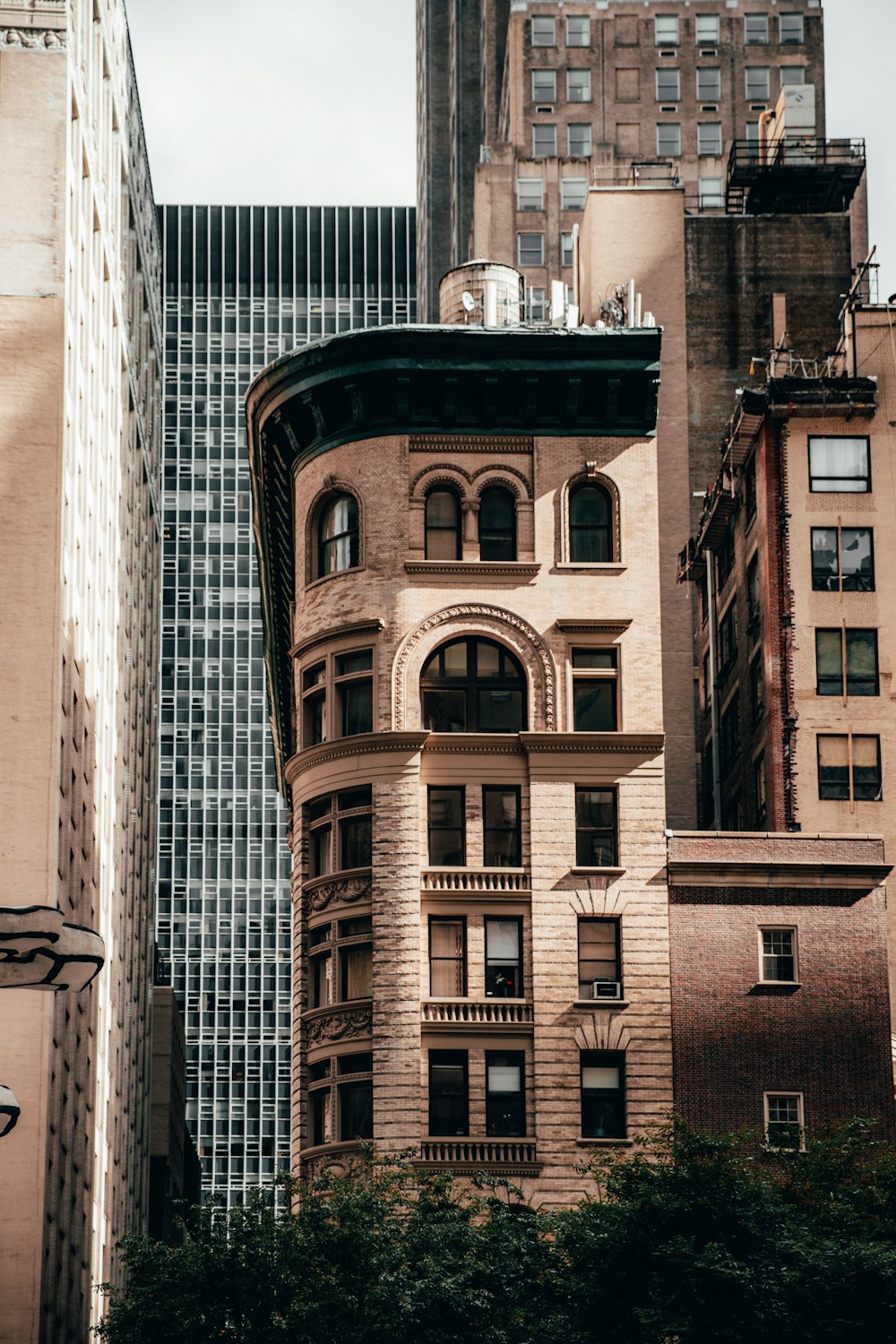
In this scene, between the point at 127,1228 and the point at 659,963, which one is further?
the point at 127,1228

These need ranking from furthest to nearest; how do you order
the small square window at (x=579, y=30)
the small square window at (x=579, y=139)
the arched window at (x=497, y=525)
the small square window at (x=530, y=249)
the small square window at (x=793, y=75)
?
the small square window at (x=579, y=30), the small square window at (x=579, y=139), the small square window at (x=793, y=75), the small square window at (x=530, y=249), the arched window at (x=497, y=525)

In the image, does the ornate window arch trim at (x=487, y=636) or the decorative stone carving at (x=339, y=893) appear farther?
the ornate window arch trim at (x=487, y=636)

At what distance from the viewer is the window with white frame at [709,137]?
139 meters

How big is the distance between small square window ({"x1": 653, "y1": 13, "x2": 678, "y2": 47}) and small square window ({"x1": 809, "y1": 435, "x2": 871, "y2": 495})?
65.2 meters

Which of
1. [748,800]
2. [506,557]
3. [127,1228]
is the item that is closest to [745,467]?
[748,800]

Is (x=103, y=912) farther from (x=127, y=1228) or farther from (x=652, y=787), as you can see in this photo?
(x=652, y=787)

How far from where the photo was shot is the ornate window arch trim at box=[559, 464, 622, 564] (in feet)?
237

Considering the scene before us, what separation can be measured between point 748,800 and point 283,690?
64.7ft

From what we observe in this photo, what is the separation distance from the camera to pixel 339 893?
6938 centimetres

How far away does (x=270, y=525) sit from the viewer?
81500mm

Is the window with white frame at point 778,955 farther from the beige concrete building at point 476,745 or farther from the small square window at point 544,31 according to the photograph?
the small square window at point 544,31

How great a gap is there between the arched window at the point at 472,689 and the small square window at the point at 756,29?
8053 centimetres


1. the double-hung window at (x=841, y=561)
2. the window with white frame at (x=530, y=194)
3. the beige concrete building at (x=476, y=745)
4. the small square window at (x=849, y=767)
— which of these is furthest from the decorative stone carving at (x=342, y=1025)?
the window with white frame at (x=530, y=194)

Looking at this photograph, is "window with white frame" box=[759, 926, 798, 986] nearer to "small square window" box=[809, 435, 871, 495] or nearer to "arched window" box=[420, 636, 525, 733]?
"arched window" box=[420, 636, 525, 733]
